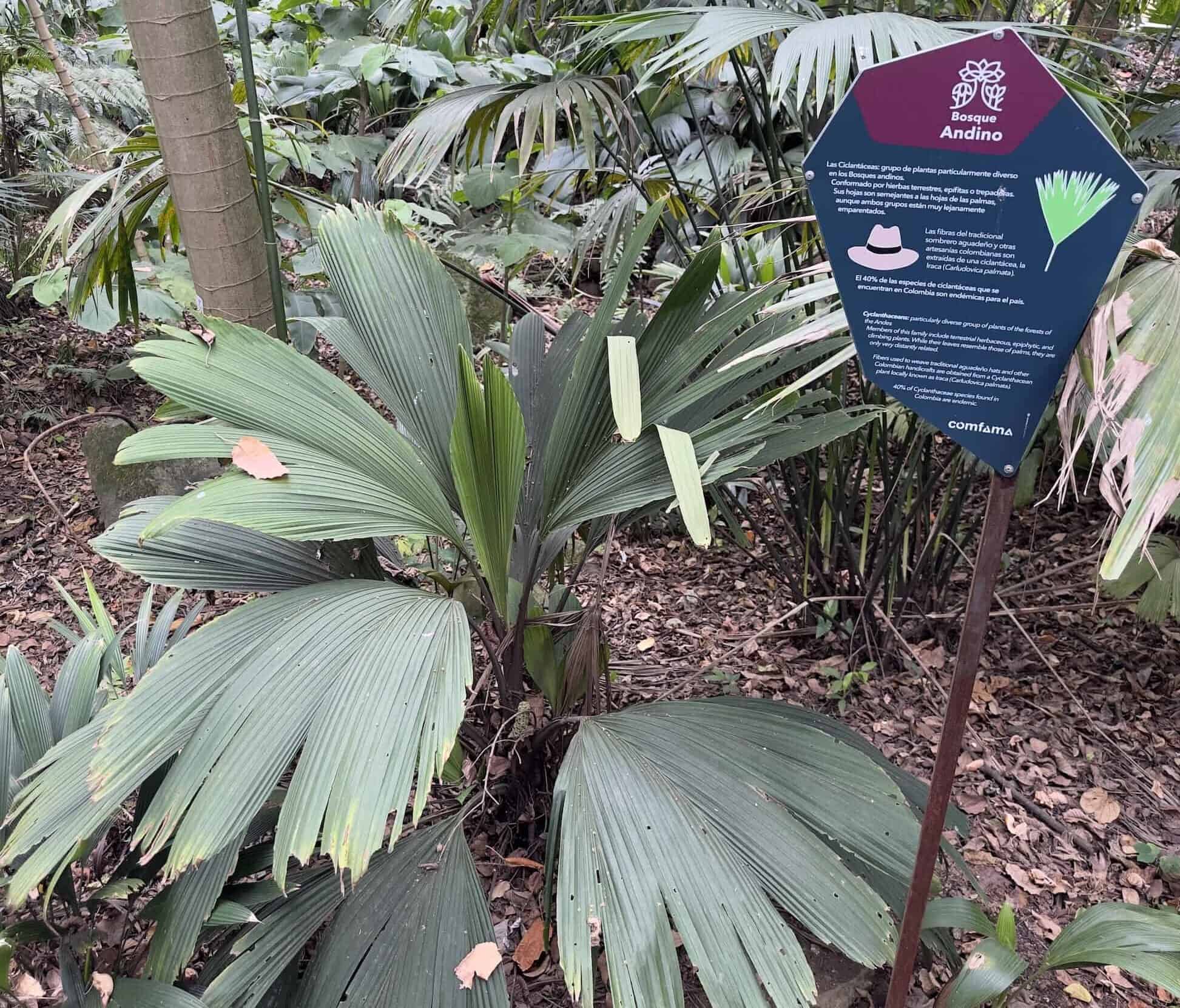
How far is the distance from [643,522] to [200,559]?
1.70m

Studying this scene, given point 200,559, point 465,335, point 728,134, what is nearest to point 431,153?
point 465,335

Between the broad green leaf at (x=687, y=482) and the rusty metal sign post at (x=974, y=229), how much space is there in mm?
275

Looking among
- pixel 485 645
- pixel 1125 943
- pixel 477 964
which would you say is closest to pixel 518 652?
pixel 485 645

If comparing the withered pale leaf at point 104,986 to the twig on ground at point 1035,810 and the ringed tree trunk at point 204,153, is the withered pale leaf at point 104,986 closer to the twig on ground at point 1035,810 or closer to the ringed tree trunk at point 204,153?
the ringed tree trunk at point 204,153

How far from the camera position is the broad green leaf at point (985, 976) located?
123 cm

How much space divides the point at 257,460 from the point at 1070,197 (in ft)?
3.53

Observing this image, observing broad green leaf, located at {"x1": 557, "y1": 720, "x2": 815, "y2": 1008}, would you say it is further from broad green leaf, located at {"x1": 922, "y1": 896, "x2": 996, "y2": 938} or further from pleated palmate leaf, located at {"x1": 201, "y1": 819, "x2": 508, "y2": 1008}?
broad green leaf, located at {"x1": 922, "y1": 896, "x2": 996, "y2": 938}

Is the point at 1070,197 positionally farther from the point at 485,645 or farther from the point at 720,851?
the point at 485,645

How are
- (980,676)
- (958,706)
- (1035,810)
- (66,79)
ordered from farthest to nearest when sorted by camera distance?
(66,79), (980,676), (1035,810), (958,706)

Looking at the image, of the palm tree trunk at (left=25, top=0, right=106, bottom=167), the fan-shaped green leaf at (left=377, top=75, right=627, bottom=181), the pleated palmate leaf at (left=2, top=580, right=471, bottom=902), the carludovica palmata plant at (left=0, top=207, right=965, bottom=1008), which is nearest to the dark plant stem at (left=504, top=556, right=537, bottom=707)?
the carludovica palmata plant at (left=0, top=207, right=965, bottom=1008)

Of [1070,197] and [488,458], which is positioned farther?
[488,458]

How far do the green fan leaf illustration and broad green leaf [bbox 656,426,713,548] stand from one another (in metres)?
0.48

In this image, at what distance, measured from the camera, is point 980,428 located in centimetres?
91

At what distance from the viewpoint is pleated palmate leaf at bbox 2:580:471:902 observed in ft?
3.24
